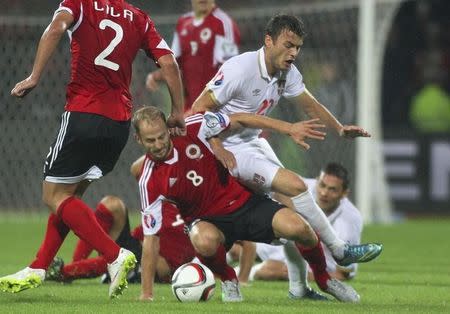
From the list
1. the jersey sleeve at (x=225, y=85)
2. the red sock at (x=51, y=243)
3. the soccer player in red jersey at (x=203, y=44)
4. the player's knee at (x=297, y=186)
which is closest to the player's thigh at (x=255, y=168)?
the player's knee at (x=297, y=186)

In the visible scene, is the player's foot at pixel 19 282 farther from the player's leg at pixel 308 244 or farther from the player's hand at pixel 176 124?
the player's leg at pixel 308 244

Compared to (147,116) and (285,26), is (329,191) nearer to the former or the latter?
(285,26)

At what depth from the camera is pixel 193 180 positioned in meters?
7.38

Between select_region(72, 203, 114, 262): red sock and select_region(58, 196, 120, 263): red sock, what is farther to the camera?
select_region(72, 203, 114, 262): red sock

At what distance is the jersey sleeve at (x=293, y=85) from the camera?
7816mm

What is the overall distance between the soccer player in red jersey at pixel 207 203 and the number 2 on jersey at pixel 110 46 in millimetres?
313

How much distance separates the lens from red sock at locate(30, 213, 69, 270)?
7234mm

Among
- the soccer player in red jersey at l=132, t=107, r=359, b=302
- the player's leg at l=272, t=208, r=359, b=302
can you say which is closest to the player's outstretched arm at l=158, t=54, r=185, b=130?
the soccer player in red jersey at l=132, t=107, r=359, b=302

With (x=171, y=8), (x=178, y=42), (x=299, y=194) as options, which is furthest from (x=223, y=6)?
(x=299, y=194)

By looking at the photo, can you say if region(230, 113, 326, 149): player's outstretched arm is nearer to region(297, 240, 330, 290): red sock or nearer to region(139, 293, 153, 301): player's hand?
region(297, 240, 330, 290): red sock

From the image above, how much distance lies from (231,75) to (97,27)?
871 millimetres

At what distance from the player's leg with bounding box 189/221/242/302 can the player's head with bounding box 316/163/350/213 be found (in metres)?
1.52

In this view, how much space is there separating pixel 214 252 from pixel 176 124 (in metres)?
0.76

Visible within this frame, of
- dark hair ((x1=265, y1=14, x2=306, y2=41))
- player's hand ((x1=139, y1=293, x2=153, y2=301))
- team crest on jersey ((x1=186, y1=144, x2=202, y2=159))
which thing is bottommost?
player's hand ((x1=139, y1=293, x2=153, y2=301))
